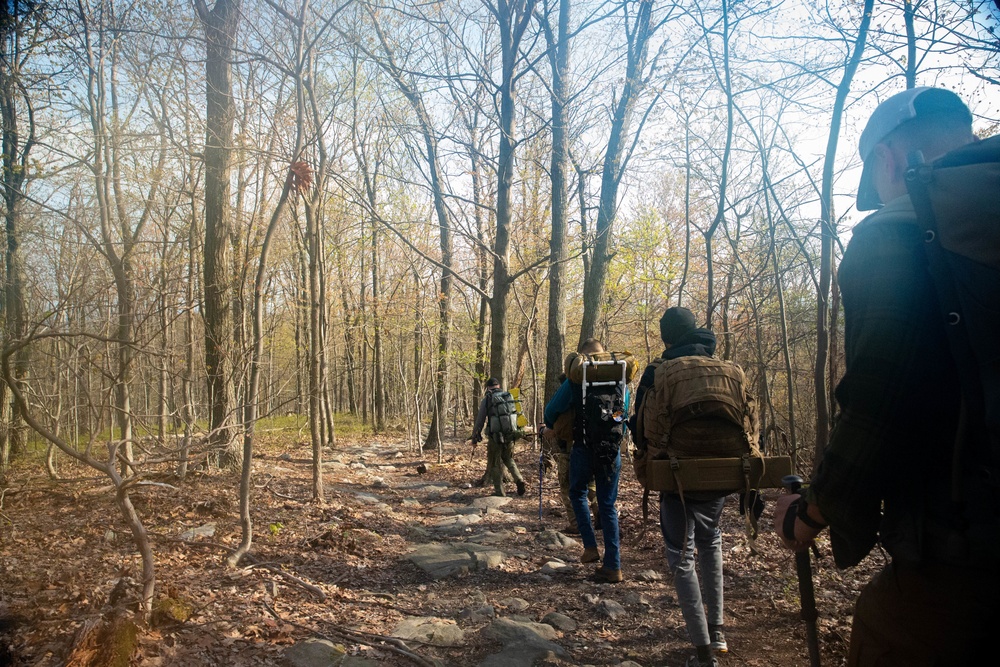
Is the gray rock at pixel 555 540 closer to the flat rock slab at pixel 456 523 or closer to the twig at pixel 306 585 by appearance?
the flat rock slab at pixel 456 523

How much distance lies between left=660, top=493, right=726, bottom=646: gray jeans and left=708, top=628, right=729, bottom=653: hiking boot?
0.17 feet

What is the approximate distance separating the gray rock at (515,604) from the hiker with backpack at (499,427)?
4.62 m

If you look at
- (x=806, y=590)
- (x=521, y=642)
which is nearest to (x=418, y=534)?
(x=521, y=642)

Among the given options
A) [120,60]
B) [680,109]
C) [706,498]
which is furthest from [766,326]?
[120,60]

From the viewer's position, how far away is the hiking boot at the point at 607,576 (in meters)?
5.51

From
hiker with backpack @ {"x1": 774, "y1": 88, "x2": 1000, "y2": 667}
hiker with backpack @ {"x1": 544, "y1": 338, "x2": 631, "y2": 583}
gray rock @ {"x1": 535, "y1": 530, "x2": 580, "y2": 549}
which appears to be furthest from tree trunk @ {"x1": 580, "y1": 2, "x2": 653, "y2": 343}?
hiker with backpack @ {"x1": 774, "y1": 88, "x2": 1000, "y2": 667}

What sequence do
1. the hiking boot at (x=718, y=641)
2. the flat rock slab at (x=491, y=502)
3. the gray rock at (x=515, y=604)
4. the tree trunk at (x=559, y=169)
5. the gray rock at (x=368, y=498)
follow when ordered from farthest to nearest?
1. the tree trunk at (x=559, y=169)
2. the flat rock slab at (x=491, y=502)
3. the gray rock at (x=368, y=498)
4. the gray rock at (x=515, y=604)
5. the hiking boot at (x=718, y=641)

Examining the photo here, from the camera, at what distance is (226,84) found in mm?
9430

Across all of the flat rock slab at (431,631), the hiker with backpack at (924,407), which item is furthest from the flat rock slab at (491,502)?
the hiker with backpack at (924,407)

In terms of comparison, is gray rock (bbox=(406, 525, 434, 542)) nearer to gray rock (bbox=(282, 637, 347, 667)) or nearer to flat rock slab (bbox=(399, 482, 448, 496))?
flat rock slab (bbox=(399, 482, 448, 496))

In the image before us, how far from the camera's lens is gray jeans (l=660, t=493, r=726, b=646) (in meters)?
3.63

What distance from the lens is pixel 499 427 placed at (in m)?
9.78

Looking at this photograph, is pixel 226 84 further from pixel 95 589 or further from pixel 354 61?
pixel 95 589

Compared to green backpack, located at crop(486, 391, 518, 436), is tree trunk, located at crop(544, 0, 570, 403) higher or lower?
higher
